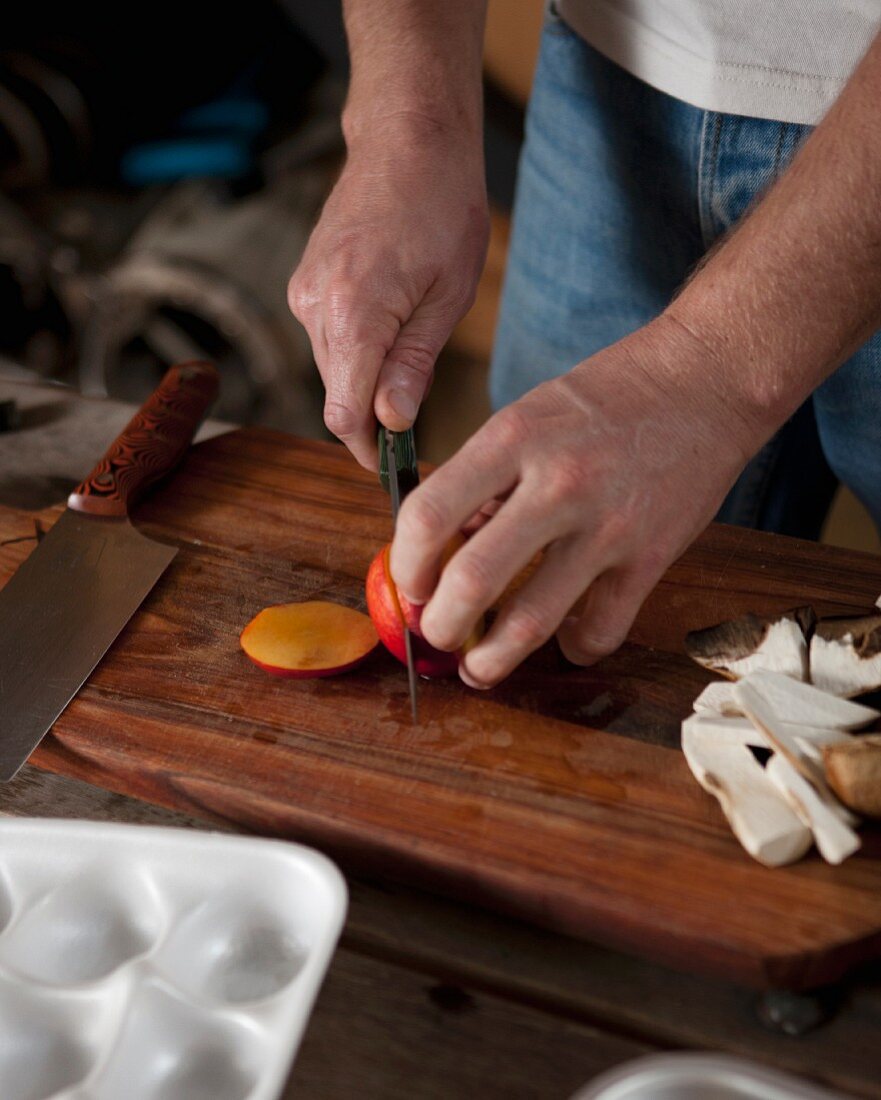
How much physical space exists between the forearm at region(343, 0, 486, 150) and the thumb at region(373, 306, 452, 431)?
253 mm

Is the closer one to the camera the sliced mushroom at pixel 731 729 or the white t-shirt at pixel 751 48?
the sliced mushroom at pixel 731 729

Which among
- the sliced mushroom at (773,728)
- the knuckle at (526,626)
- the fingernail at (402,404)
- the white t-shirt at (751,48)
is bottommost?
the sliced mushroom at (773,728)

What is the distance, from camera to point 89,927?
90cm

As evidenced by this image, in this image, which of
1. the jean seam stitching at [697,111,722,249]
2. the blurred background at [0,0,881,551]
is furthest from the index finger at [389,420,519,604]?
the blurred background at [0,0,881,551]

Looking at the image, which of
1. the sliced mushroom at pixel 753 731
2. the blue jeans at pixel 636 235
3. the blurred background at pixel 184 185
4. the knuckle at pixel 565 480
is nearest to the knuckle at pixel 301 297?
the knuckle at pixel 565 480

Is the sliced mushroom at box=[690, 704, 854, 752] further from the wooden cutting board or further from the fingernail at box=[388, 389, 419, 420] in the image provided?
the fingernail at box=[388, 389, 419, 420]

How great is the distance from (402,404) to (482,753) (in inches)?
17.0

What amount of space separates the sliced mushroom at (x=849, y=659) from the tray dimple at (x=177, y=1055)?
65cm

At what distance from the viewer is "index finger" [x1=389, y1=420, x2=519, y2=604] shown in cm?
99

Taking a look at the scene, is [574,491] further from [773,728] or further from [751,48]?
[751,48]

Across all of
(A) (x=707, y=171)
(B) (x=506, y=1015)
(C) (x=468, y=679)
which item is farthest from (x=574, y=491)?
(A) (x=707, y=171)

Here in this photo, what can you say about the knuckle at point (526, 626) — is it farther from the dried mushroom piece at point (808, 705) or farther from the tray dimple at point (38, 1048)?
the tray dimple at point (38, 1048)

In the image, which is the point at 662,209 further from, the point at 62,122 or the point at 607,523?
the point at 62,122

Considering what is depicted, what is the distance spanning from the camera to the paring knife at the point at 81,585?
1.16 m
